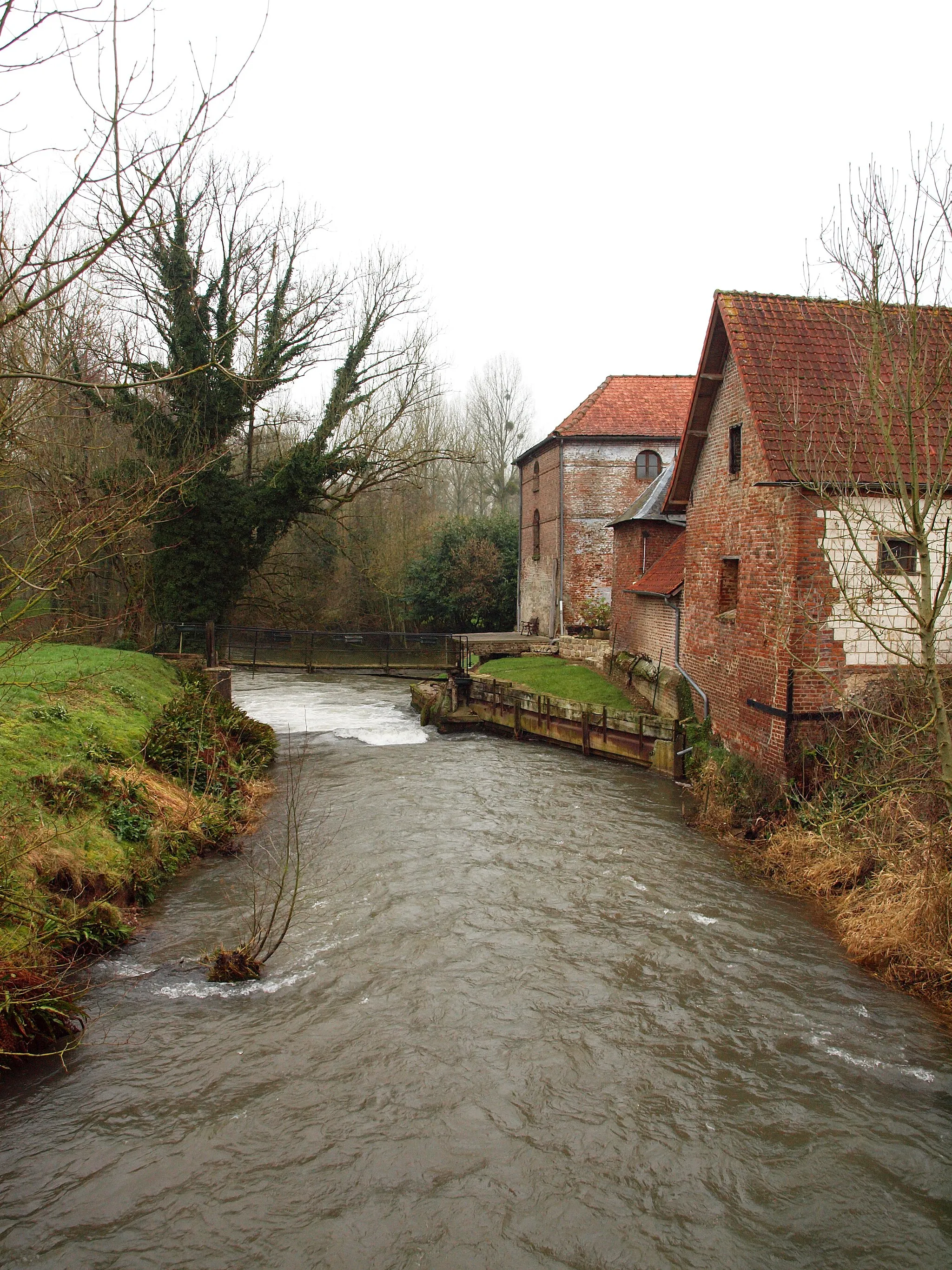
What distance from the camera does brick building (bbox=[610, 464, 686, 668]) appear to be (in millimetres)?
17078

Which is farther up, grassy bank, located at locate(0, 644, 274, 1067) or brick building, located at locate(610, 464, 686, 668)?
brick building, located at locate(610, 464, 686, 668)

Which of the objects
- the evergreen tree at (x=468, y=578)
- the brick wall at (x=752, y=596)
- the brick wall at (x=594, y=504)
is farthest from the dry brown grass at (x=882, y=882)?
the evergreen tree at (x=468, y=578)

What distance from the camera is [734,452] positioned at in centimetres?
1334

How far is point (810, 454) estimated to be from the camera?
10922 mm

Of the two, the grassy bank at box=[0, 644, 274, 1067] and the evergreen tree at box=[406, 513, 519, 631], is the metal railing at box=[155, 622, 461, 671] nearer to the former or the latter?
the evergreen tree at box=[406, 513, 519, 631]

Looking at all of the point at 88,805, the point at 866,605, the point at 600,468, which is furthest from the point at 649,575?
the point at 88,805

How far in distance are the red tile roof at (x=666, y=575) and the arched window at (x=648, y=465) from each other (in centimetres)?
760

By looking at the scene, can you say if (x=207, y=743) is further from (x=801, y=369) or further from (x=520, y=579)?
(x=520, y=579)

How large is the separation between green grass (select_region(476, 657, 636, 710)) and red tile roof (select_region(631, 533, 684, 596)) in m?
2.33

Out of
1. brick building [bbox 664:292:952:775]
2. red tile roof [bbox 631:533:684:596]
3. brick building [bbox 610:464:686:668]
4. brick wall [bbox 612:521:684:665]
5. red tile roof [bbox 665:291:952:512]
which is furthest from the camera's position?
brick wall [bbox 612:521:684:665]

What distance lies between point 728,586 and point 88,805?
32.4 feet

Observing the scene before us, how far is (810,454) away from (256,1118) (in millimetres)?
9491

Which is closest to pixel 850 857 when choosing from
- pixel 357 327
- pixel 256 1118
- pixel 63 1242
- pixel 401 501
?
pixel 256 1118

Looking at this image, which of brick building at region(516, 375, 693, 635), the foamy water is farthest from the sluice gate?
brick building at region(516, 375, 693, 635)
